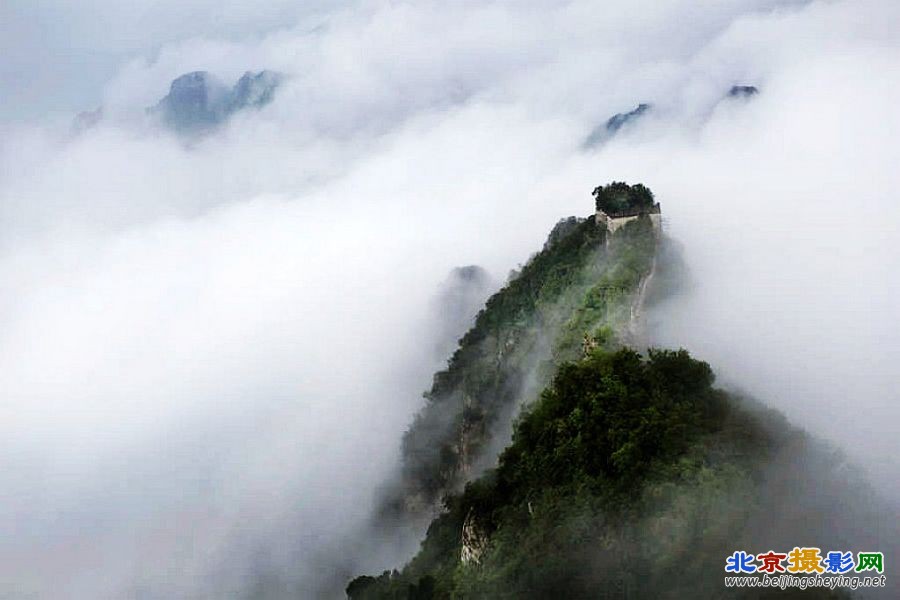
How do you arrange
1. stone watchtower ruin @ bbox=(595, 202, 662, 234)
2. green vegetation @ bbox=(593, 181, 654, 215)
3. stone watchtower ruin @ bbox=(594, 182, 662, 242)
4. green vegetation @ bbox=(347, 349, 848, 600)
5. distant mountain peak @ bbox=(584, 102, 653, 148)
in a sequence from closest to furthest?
1. green vegetation @ bbox=(347, 349, 848, 600)
2. stone watchtower ruin @ bbox=(595, 202, 662, 234)
3. stone watchtower ruin @ bbox=(594, 182, 662, 242)
4. green vegetation @ bbox=(593, 181, 654, 215)
5. distant mountain peak @ bbox=(584, 102, 653, 148)

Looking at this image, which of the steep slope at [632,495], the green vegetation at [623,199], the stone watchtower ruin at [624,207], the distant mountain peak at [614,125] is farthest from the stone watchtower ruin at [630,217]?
the distant mountain peak at [614,125]

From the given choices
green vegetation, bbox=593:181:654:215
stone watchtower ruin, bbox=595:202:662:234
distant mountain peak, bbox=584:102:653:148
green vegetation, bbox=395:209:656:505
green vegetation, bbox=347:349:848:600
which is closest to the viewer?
green vegetation, bbox=347:349:848:600

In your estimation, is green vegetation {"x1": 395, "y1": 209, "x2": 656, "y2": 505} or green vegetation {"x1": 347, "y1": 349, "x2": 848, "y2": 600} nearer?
green vegetation {"x1": 347, "y1": 349, "x2": 848, "y2": 600}

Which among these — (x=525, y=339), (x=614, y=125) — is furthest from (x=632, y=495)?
(x=614, y=125)

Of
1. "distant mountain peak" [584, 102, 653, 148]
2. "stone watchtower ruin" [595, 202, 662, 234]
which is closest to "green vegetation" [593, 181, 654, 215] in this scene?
"stone watchtower ruin" [595, 202, 662, 234]

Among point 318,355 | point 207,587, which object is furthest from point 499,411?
point 318,355

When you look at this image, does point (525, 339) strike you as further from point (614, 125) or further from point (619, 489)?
point (614, 125)

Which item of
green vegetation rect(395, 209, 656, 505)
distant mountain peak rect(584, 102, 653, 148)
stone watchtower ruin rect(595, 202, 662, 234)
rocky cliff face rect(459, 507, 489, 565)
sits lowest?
rocky cliff face rect(459, 507, 489, 565)

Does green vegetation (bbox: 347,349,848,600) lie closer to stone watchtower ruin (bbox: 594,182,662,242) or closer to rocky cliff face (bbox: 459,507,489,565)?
rocky cliff face (bbox: 459,507,489,565)
